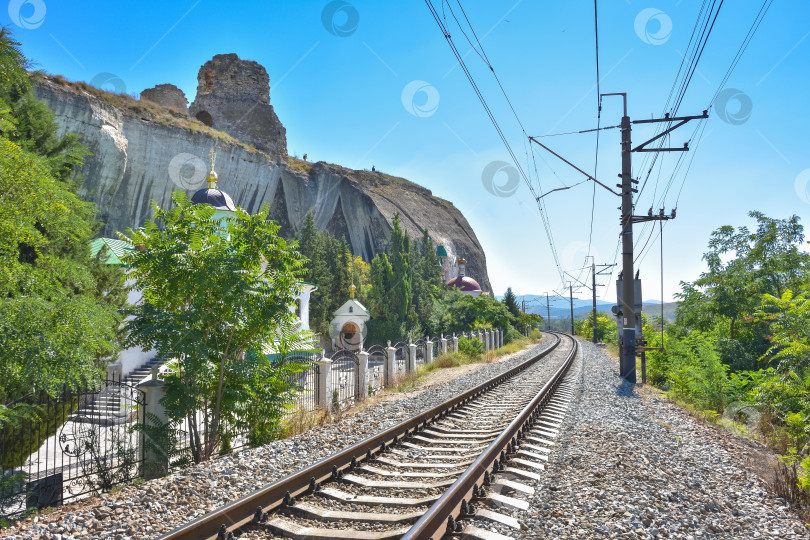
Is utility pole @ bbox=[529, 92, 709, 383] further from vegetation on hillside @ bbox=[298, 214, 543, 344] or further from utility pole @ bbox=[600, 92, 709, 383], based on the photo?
vegetation on hillside @ bbox=[298, 214, 543, 344]

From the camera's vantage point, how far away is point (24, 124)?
41.7ft

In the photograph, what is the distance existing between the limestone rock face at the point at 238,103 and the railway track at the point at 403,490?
193 feet

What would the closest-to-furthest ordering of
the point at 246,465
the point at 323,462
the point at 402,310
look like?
the point at 323,462 < the point at 246,465 < the point at 402,310

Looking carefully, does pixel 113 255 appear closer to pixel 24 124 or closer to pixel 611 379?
pixel 24 124

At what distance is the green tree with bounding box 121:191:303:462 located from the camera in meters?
7.14

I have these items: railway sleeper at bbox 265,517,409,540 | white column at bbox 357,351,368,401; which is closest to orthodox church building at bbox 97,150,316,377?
white column at bbox 357,351,368,401

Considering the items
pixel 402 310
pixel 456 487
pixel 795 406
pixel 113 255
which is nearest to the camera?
pixel 456 487

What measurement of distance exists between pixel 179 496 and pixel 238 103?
2544 inches

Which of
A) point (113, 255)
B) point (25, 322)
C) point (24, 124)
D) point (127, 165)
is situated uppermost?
point (127, 165)

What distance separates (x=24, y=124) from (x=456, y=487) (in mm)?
14414

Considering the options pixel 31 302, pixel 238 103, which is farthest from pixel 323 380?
pixel 238 103

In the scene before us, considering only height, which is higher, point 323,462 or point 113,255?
point 113,255

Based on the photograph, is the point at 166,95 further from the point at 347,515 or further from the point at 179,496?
the point at 347,515

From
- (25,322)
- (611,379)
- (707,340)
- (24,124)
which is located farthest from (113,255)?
(707,340)
